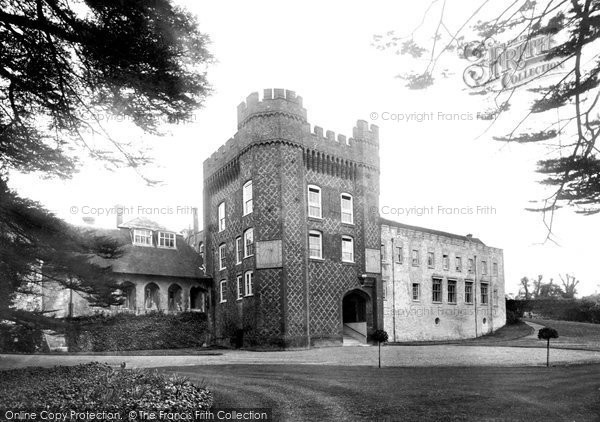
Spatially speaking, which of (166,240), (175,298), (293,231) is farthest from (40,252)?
(166,240)

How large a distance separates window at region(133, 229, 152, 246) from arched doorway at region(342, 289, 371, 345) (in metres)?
13.4

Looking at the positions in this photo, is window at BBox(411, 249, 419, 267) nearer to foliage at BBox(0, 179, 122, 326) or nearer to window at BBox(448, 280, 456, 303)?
window at BBox(448, 280, 456, 303)

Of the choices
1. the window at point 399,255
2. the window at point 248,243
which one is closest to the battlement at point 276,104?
the window at point 248,243

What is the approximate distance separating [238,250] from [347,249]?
20.2ft

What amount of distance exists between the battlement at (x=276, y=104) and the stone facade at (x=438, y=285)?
1155 centimetres

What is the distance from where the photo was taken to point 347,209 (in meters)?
30.7

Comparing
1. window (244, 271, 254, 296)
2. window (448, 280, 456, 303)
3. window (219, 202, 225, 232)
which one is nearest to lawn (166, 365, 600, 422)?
window (244, 271, 254, 296)

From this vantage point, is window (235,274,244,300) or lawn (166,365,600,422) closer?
lawn (166,365,600,422)

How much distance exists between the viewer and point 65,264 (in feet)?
36.8

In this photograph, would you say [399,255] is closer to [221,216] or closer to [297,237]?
[297,237]

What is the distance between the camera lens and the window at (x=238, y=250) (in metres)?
29.8

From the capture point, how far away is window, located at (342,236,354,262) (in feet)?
98.5

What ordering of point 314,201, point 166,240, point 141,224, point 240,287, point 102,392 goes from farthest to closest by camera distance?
point 166,240
point 141,224
point 240,287
point 314,201
point 102,392

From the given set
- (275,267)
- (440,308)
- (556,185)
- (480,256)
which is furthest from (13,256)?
(480,256)
